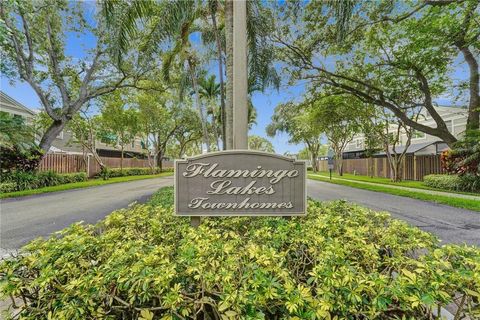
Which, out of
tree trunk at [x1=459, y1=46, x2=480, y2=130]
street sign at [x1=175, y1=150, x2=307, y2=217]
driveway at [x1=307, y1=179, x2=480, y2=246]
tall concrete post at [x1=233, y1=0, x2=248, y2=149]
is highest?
tree trunk at [x1=459, y1=46, x2=480, y2=130]

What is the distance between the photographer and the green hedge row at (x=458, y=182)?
37.0 feet

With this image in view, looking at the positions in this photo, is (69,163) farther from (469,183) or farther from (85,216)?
(469,183)

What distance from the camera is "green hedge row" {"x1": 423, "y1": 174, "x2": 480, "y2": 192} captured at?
37.0 ft

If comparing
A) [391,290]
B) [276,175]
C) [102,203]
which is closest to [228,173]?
[276,175]

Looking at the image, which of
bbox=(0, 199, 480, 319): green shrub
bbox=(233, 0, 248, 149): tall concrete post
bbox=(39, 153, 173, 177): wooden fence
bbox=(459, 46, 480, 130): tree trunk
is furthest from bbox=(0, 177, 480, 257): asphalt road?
bbox=(39, 153, 173, 177): wooden fence

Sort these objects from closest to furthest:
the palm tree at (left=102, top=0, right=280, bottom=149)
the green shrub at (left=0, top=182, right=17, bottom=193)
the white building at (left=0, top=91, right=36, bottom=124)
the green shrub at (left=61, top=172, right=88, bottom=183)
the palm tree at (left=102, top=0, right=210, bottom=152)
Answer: the palm tree at (left=102, top=0, right=280, bottom=149)
the palm tree at (left=102, top=0, right=210, bottom=152)
the green shrub at (left=0, top=182, right=17, bottom=193)
the green shrub at (left=61, top=172, right=88, bottom=183)
the white building at (left=0, top=91, right=36, bottom=124)

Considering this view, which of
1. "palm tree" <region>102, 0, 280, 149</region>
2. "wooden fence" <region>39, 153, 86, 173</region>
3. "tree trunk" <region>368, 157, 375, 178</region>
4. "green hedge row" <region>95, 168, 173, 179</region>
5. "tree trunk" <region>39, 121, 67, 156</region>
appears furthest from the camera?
"tree trunk" <region>368, 157, 375, 178</region>

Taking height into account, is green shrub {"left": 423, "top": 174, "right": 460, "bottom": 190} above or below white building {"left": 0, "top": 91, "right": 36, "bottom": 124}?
below

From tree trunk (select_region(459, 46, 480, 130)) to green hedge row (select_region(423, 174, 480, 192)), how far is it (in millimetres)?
2858

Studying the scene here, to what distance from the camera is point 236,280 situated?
1.76 meters

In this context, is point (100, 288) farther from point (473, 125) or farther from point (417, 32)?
point (473, 125)

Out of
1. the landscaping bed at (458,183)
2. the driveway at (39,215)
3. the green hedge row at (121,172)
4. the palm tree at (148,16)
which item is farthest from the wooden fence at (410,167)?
the green hedge row at (121,172)

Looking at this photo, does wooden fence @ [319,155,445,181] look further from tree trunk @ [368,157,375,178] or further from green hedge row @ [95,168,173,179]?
green hedge row @ [95,168,173,179]

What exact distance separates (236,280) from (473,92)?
55.8 ft
